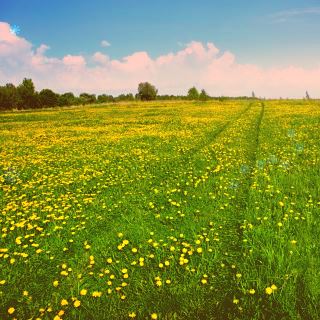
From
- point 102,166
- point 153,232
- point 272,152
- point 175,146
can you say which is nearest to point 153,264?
point 153,232

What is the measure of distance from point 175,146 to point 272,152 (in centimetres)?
518

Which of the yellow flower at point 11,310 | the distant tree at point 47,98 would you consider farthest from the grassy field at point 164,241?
the distant tree at point 47,98

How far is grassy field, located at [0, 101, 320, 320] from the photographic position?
168 inches

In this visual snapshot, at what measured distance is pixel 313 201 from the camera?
287 inches

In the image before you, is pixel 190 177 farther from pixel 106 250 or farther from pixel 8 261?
pixel 8 261

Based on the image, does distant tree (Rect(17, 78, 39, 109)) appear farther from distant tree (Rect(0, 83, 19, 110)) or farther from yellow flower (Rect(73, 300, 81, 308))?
yellow flower (Rect(73, 300, 81, 308))

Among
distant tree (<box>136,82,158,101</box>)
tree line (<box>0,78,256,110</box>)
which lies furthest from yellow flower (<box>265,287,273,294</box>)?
distant tree (<box>136,82,158,101</box>)

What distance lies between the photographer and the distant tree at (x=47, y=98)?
309 feet

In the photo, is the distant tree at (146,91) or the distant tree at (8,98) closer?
the distant tree at (8,98)

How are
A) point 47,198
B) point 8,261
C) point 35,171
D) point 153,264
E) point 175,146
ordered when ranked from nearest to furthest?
point 153,264, point 8,261, point 47,198, point 35,171, point 175,146

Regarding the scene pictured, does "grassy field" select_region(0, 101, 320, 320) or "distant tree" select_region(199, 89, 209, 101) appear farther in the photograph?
"distant tree" select_region(199, 89, 209, 101)

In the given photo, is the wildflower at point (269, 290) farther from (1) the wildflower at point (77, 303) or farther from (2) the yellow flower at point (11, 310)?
(2) the yellow flower at point (11, 310)

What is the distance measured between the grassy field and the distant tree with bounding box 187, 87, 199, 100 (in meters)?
88.9

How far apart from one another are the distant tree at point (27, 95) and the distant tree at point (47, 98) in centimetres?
221
